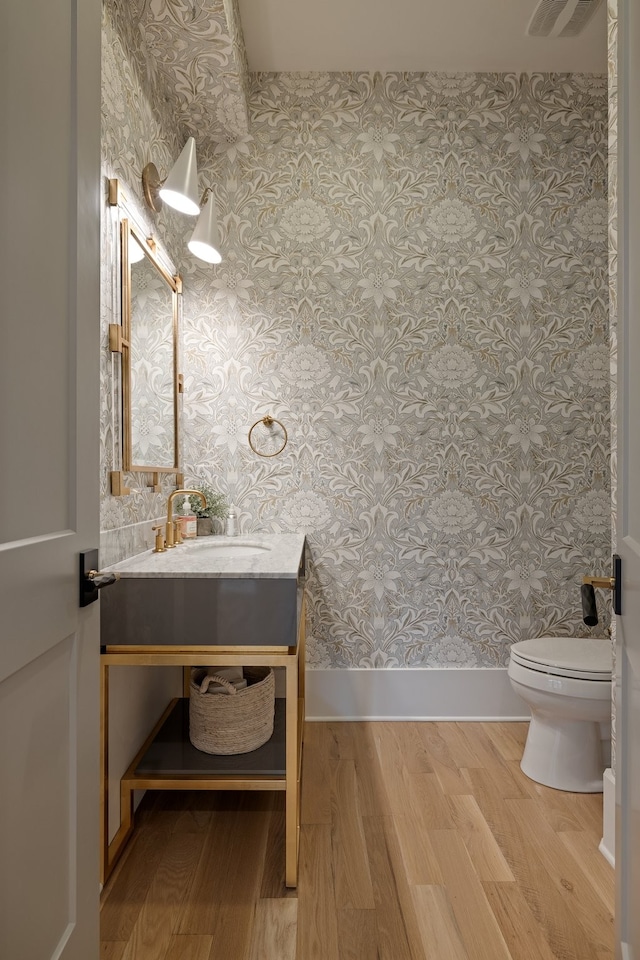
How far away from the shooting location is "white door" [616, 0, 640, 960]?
907 millimetres

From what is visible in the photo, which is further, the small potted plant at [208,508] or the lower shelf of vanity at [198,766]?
the small potted plant at [208,508]

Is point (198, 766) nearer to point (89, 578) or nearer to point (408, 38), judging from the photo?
point (89, 578)

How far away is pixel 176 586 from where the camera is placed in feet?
5.43

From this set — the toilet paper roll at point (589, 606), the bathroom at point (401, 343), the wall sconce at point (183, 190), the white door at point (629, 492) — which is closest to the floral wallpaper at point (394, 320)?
the bathroom at point (401, 343)

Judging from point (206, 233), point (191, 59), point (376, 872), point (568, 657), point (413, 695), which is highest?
point (191, 59)

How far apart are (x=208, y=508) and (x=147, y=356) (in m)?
0.78

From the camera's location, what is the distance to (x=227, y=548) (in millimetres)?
2438

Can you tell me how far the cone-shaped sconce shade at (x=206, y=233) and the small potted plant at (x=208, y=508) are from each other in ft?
3.29

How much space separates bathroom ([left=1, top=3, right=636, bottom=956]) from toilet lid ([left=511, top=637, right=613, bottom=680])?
46cm

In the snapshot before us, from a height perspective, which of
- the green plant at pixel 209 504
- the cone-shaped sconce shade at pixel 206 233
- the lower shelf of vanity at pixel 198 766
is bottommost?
the lower shelf of vanity at pixel 198 766

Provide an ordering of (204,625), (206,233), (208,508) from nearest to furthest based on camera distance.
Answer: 1. (204,625)
2. (206,233)
3. (208,508)

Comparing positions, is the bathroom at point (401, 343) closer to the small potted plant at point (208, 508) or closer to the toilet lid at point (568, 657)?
the small potted plant at point (208, 508)

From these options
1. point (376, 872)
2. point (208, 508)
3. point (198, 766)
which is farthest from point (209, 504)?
point (376, 872)

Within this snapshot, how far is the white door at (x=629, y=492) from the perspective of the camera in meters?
0.91
